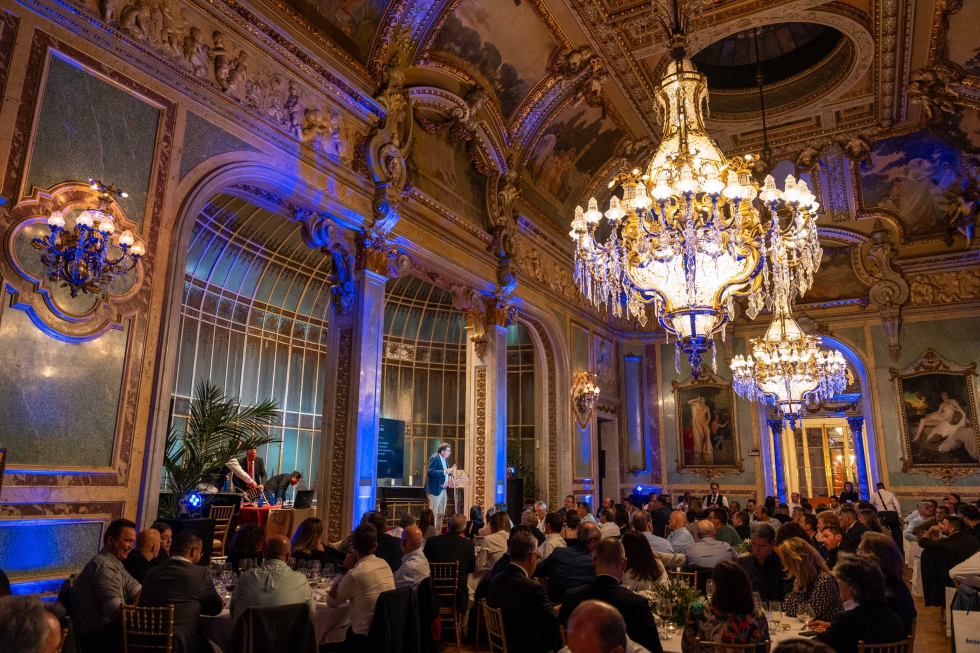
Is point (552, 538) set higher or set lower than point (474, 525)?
higher

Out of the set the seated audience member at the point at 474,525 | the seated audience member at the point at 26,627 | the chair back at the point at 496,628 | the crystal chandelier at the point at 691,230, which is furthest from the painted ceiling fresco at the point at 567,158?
the seated audience member at the point at 26,627

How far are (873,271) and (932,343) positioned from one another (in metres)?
2.29

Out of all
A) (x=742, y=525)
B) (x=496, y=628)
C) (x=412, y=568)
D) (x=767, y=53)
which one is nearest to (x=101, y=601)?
(x=412, y=568)

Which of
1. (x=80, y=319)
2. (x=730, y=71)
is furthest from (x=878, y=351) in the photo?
(x=80, y=319)

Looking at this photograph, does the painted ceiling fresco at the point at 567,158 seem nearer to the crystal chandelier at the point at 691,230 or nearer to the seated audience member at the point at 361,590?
the crystal chandelier at the point at 691,230

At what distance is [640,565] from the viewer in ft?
15.7

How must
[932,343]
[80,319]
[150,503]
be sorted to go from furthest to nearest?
[932,343]
[150,503]
[80,319]

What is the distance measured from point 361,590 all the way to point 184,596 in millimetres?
1170

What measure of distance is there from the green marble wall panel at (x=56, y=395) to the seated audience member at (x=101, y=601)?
5.64 ft

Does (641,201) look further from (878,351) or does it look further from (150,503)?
(878,351)

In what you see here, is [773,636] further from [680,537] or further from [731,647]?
[680,537]

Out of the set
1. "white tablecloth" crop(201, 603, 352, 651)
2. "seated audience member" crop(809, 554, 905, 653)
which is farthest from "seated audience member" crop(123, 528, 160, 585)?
"seated audience member" crop(809, 554, 905, 653)

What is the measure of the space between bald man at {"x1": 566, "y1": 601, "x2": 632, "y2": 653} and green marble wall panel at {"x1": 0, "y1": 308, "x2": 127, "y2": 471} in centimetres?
494

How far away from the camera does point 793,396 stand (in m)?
12.3
